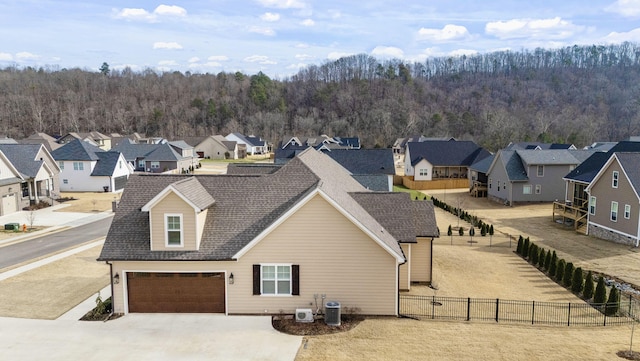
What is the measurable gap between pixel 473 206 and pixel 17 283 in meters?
43.2

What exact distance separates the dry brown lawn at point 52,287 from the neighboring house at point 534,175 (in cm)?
4273

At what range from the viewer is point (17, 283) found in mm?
22641

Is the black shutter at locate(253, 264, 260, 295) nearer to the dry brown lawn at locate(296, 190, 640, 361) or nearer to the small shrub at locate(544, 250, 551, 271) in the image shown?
the dry brown lawn at locate(296, 190, 640, 361)

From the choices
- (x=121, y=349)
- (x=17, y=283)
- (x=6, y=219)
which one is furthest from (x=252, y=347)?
(x=6, y=219)

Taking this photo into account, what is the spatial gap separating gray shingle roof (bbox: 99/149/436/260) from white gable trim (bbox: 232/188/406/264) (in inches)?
7.3

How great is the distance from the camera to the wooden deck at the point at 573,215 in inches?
1487

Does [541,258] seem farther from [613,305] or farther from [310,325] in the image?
[310,325]

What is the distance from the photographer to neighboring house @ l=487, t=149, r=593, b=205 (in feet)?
168

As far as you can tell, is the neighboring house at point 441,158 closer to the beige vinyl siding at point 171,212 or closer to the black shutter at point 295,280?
the black shutter at point 295,280

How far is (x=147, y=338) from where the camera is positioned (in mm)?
16078

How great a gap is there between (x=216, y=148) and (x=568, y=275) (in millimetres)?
95063

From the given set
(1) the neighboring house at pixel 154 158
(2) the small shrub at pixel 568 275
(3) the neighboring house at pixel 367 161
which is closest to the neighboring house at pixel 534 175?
(3) the neighboring house at pixel 367 161

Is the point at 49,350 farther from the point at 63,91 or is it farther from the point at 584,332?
the point at 63,91

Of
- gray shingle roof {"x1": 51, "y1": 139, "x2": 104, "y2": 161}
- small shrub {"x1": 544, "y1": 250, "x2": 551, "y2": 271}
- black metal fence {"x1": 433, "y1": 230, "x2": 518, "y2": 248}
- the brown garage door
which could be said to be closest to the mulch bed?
the brown garage door
